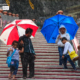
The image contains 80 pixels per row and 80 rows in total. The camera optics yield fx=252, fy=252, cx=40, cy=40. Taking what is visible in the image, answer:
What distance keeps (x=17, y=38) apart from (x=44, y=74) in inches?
63.0

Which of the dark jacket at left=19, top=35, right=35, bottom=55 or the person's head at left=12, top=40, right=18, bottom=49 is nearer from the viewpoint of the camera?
the dark jacket at left=19, top=35, right=35, bottom=55

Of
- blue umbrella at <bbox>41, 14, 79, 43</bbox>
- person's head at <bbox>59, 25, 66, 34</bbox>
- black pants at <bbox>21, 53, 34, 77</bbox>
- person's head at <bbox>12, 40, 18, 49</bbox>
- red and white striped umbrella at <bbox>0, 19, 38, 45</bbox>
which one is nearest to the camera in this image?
black pants at <bbox>21, 53, 34, 77</bbox>

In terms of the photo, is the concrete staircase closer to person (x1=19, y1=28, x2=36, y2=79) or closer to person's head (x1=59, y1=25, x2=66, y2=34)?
person (x1=19, y1=28, x2=36, y2=79)

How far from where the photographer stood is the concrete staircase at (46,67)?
8508 millimetres

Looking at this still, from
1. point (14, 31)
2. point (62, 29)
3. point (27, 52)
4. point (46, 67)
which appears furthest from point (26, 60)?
point (62, 29)

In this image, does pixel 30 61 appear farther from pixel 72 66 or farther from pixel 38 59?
pixel 38 59

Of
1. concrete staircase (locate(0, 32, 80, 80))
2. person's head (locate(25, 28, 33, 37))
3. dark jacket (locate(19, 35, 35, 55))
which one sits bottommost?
concrete staircase (locate(0, 32, 80, 80))

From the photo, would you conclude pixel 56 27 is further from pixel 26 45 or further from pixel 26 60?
pixel 26 60

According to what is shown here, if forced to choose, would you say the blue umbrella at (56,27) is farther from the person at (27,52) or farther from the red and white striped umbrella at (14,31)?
the person at (27,52)

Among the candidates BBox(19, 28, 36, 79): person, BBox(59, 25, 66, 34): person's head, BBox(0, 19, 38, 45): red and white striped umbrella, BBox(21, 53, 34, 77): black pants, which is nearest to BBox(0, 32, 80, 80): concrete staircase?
BBox(21, 53, 34, 77): black pants

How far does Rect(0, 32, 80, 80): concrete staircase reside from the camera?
8508 millimetres

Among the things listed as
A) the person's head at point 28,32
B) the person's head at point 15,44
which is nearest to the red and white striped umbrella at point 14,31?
the person's head at point 15,44

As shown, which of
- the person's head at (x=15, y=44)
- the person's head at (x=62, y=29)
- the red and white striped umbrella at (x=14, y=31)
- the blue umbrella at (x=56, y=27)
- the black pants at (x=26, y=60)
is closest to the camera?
the black pants at (x=26, y=60)

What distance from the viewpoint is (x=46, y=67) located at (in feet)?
31.8
